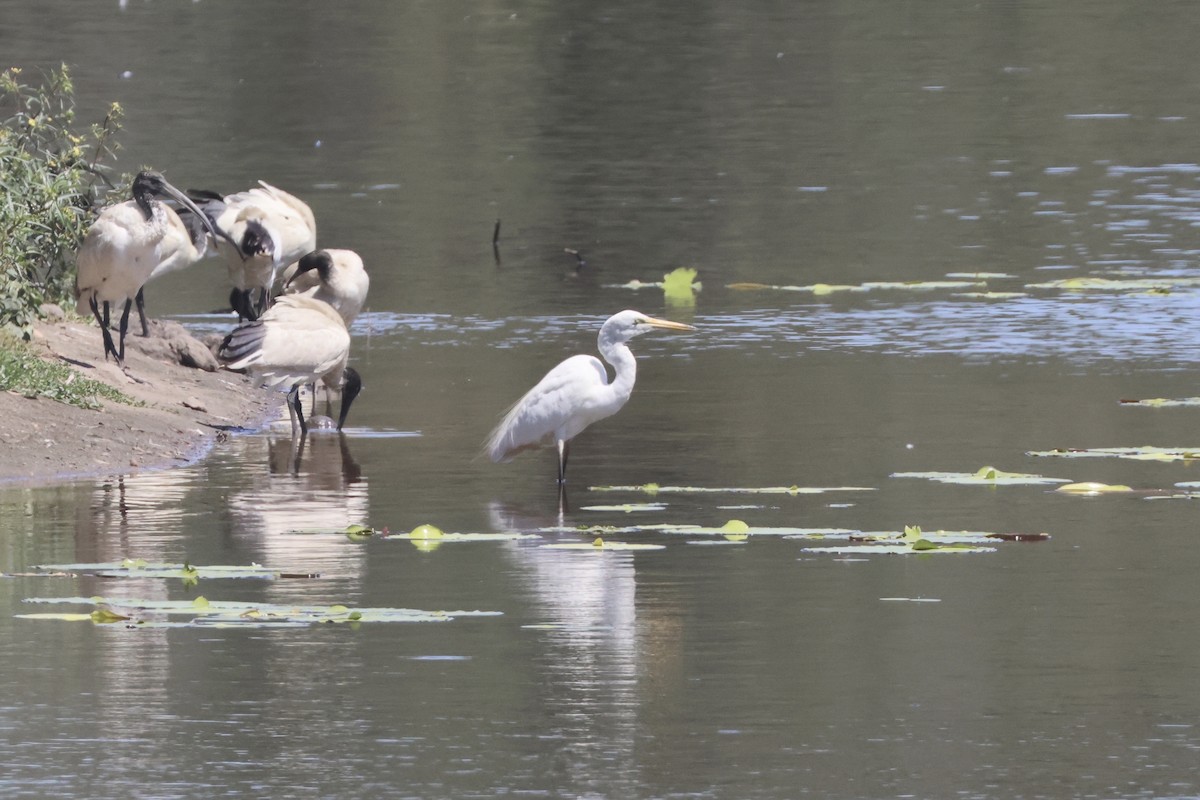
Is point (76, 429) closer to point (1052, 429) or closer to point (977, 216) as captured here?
point (1052, 429)

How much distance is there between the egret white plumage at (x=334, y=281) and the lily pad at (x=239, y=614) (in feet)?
23.1

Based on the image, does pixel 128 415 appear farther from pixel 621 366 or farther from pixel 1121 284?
pixel 1121 284

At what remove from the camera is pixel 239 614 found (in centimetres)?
895

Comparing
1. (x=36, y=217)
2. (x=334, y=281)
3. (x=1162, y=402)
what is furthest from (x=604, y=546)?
(x=334, y=281)

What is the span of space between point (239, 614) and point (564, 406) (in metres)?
3.55

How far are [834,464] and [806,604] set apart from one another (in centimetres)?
329

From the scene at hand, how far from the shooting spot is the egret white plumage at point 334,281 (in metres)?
16.2

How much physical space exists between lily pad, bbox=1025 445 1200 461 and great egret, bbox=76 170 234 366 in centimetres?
566

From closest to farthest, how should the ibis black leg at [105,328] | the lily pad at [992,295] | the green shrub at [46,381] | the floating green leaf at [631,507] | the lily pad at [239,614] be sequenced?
the lily pad at [239,614] < the floating green leaf at [631,507] < the green shrub at [46,381] < the ibis black leg at [105,328] < the lily pad at [992,295]

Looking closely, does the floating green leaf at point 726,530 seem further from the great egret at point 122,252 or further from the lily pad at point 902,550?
the great egret at point 122,252

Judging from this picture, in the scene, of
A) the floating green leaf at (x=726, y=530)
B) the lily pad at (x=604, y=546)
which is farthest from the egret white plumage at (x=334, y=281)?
the lily pad at (x=604, y=546)

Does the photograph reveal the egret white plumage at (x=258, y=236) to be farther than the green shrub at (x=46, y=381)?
Yes

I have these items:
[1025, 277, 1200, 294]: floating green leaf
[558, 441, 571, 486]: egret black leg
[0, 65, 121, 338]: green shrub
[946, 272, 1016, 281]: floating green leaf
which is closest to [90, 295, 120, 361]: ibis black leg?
[0, 65, 121, 338]: green shrub

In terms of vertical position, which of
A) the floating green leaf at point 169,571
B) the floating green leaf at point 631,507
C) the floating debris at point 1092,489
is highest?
the floating debris at point 1092,489
